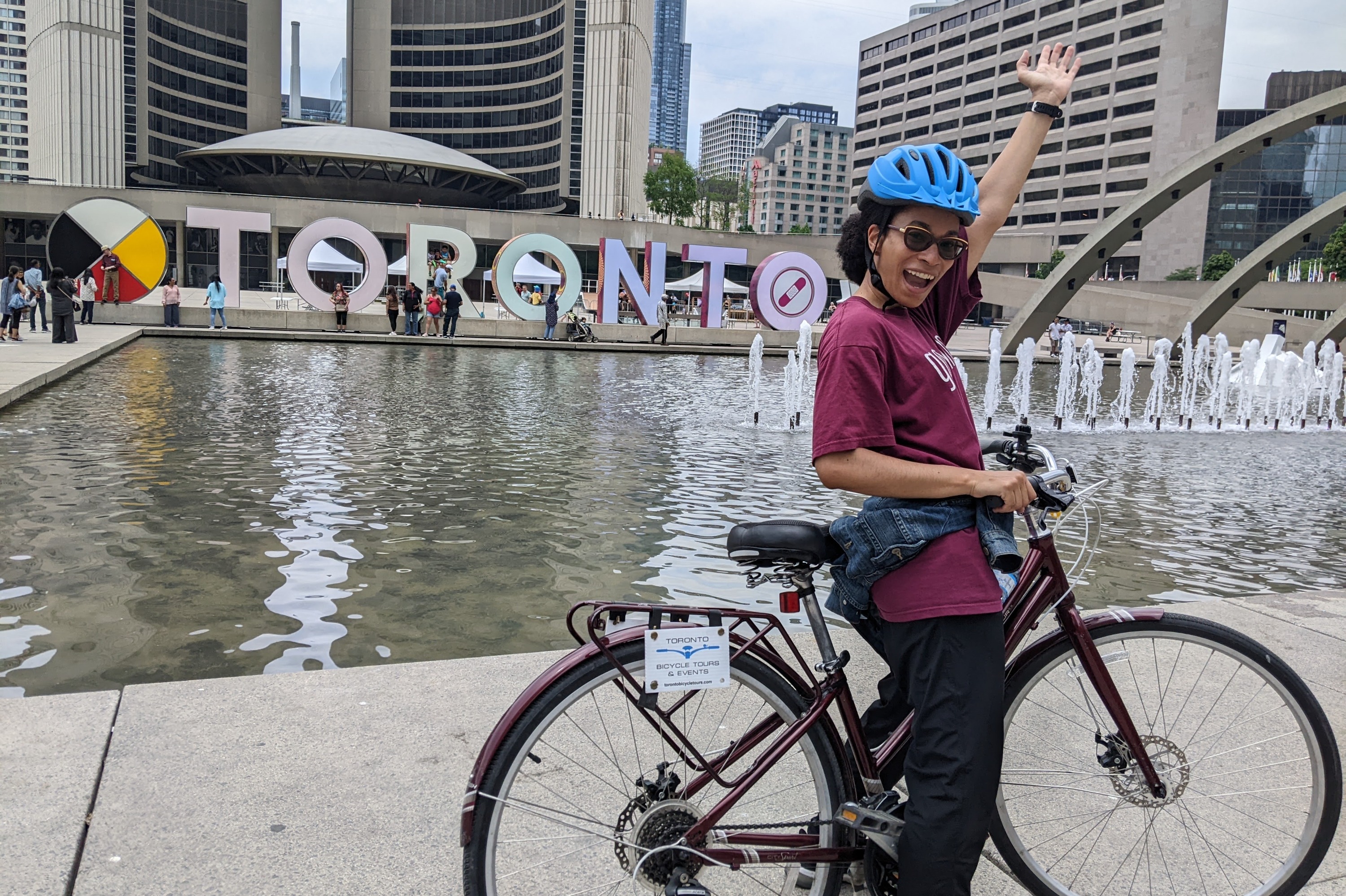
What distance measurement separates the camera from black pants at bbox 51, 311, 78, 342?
67.8 ft

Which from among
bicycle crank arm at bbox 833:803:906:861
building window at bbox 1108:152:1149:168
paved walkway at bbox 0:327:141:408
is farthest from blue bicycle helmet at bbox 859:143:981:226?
building window at bbox 1108:152:1149:168

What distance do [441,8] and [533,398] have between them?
99.0 metres

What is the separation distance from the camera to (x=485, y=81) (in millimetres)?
103500

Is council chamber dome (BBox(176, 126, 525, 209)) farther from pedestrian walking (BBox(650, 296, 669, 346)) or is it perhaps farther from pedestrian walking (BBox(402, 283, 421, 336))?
pedestrian walking (BBox(402, 283, 421, 336))

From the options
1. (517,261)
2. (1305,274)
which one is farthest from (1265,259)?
(1305,274)

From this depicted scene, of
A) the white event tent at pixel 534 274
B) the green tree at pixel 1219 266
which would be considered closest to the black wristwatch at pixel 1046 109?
the white event tent at pixel 534 274

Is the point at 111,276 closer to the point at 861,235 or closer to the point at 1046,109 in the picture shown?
the point at 1046,109

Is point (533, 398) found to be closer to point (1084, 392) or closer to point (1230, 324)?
point (1084, 392)

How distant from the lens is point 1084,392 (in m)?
24.0

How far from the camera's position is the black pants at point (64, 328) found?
67.8 ft

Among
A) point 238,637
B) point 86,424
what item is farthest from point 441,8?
point 238,637

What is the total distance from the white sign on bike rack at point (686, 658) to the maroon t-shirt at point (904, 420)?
14.2 inches

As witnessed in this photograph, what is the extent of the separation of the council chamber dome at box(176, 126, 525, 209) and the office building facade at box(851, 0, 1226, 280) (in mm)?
53623

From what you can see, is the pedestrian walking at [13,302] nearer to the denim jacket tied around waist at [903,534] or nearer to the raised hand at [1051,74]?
the raised hand at [1051,74]
